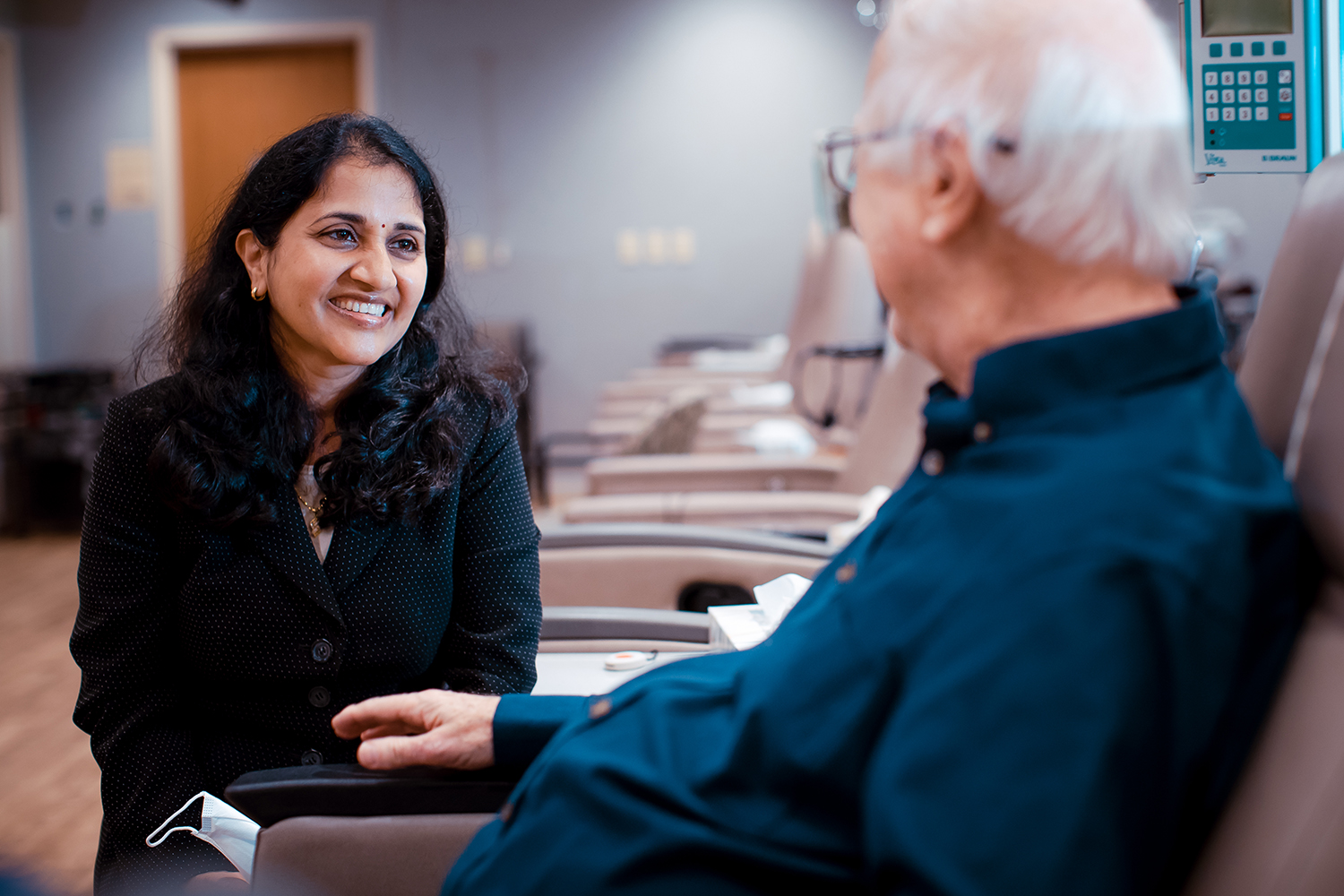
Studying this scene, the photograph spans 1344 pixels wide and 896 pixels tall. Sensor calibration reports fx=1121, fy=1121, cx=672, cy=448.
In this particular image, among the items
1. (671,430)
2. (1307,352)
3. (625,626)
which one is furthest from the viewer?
(671,430)

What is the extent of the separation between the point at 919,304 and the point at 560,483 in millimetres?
5371

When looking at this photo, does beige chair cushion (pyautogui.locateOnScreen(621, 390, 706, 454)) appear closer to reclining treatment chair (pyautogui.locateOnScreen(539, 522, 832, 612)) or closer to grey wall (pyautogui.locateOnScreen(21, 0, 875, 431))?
reclining treatment chair (pyautogui.locateOnScreen(539, 522, 832, 612))

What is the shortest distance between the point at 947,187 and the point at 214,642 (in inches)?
33.3

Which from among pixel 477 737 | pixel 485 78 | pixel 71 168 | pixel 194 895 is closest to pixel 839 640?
pixel 477 737

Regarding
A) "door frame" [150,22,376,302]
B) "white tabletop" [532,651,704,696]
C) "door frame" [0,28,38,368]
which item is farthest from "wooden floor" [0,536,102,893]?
"door frame" [150,22,376,302]

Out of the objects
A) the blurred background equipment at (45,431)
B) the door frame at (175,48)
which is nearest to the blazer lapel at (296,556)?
the blurred background equipment at (45,431)

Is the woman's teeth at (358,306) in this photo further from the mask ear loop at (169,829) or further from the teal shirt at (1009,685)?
the teal shirt at (1009,685)

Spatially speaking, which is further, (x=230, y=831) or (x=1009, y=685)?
(x=230, y=831)

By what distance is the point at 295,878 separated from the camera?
901 mm

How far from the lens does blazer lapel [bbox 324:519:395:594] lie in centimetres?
116

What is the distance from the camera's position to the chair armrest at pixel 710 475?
8.66ft

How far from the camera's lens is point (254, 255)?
1.25 meters

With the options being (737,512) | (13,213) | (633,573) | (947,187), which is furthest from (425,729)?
(13,213)

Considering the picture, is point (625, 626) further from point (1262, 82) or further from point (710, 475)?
point (710, 475)
